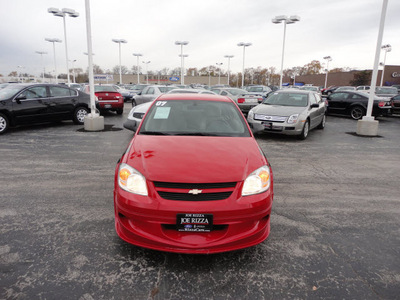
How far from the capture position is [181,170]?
9.05ft

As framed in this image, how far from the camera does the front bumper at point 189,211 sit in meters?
2.53

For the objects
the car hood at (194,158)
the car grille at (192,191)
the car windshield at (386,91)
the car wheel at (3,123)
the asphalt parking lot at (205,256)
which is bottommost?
the asphalt parking lot at (205,256)

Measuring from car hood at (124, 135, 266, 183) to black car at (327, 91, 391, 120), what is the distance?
557 inches

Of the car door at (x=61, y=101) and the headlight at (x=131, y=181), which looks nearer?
the headlight at (x=131, y=181)

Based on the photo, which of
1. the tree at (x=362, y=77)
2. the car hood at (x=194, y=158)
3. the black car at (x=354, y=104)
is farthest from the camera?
the tree at (x=362, y=77)

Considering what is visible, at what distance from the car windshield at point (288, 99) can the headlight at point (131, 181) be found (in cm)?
850

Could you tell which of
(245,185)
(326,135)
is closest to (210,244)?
(245,185)

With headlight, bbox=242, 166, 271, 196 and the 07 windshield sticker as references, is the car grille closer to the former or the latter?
headlight, bbox=242, 166, 271, 196

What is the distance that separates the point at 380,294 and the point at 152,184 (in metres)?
2.18

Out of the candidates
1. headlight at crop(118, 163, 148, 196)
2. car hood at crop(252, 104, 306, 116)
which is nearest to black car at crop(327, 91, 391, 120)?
car hood at crop(252, 104, 306, 116)

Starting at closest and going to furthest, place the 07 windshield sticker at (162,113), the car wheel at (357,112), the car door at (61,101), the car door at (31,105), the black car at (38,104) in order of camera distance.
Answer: the 07 windshield sticker at (162,113)
the black car at (38,104)
the car door at (31,105)
the car door at (61,101)
the car wheel at (357,112)

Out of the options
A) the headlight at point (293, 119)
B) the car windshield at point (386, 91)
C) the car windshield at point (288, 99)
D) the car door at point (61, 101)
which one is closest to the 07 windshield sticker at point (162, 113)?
the headlight at point (293, 119)

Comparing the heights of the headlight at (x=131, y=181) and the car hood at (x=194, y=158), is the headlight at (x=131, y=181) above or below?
below

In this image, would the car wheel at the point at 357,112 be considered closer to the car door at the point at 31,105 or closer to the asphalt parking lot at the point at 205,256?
the asphalt parking lot at the point at 205,256
